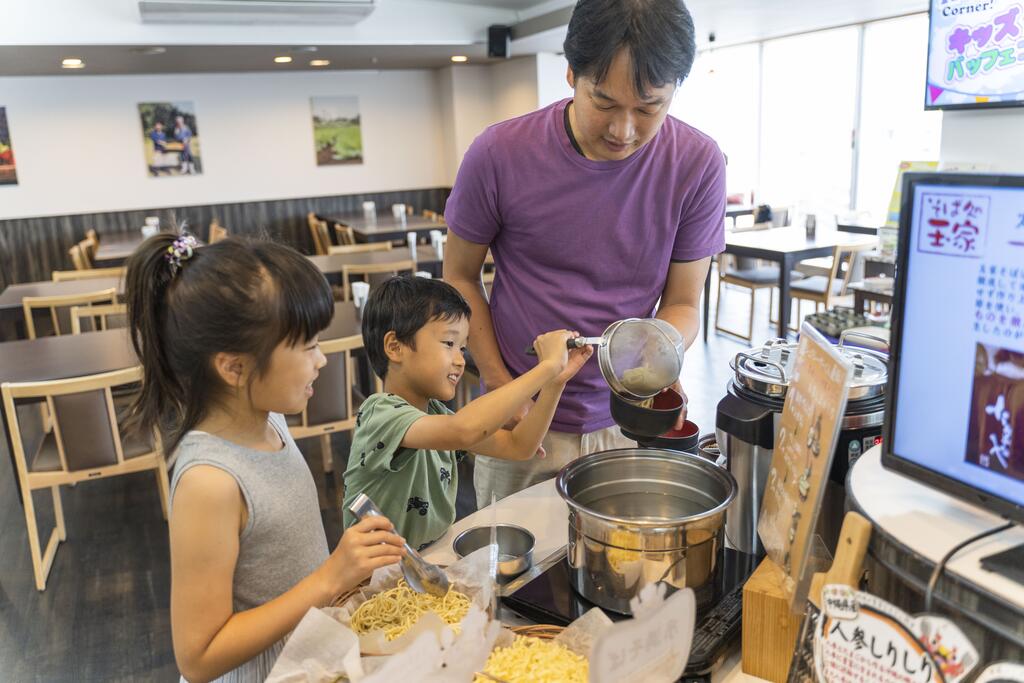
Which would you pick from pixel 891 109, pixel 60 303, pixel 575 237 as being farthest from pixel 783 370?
pixel 891 109

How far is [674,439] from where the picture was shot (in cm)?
127

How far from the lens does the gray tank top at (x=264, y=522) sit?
42.1 inches

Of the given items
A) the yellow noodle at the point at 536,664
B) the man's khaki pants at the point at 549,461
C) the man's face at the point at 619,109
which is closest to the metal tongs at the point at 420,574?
the yellow noodle at the point at 536,664

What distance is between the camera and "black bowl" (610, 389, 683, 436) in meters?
1.16

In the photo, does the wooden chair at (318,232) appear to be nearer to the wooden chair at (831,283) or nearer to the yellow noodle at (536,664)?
the wooden chair at (831,283)

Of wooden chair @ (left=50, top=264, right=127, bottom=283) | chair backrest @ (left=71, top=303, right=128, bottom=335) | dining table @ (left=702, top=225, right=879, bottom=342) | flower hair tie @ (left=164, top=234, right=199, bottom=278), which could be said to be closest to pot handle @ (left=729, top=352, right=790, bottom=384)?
flower hair tie @ (left=164, top=234, right=199, bottom=278)

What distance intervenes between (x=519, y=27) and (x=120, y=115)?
174 inches

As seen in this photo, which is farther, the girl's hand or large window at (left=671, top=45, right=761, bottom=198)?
large window at (left=671, top=45, right=761, bottom=198)

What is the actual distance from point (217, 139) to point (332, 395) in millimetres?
6424

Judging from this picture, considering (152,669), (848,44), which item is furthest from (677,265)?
(848,44)

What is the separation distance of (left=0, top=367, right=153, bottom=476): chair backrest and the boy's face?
144 cm

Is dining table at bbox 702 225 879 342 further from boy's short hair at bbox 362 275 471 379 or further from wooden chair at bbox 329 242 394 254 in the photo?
boy's short hair at bbox 362 275 471 379

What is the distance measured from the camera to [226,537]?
40.3 inches

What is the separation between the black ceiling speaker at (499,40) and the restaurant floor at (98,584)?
173 inches
